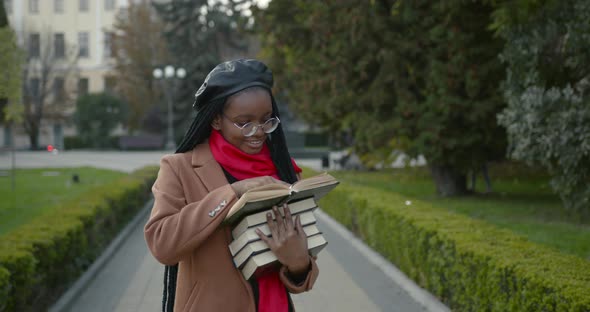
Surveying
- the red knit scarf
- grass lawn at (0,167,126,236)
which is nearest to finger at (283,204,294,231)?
the red knit scarf

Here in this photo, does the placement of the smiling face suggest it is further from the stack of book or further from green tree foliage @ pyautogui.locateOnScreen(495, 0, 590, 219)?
green tree foliage @ pyautogui.locateOnScreen(495, 0, 590, 219)

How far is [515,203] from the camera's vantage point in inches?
593

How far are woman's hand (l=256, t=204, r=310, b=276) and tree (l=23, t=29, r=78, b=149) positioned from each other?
54.4 meters

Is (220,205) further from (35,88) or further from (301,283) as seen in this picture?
(35,88)

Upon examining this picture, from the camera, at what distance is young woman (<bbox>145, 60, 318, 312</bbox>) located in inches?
94.2

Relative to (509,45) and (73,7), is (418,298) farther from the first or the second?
(73,7)

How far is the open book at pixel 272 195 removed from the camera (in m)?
2.30

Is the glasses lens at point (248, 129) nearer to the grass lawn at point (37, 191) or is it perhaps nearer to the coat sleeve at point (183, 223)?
the coat sleeve at point (183, 223)

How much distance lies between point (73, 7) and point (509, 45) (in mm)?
58983

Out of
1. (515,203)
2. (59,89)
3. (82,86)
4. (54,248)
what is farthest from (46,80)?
(54,248)

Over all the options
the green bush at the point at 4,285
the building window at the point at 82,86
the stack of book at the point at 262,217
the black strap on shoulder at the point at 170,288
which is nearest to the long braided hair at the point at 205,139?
the black strap on shoulder at the point at 170,288

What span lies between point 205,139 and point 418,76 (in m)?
13.3

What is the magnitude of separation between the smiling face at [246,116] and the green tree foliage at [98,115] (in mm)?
49035

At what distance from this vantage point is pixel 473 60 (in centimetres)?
1436
